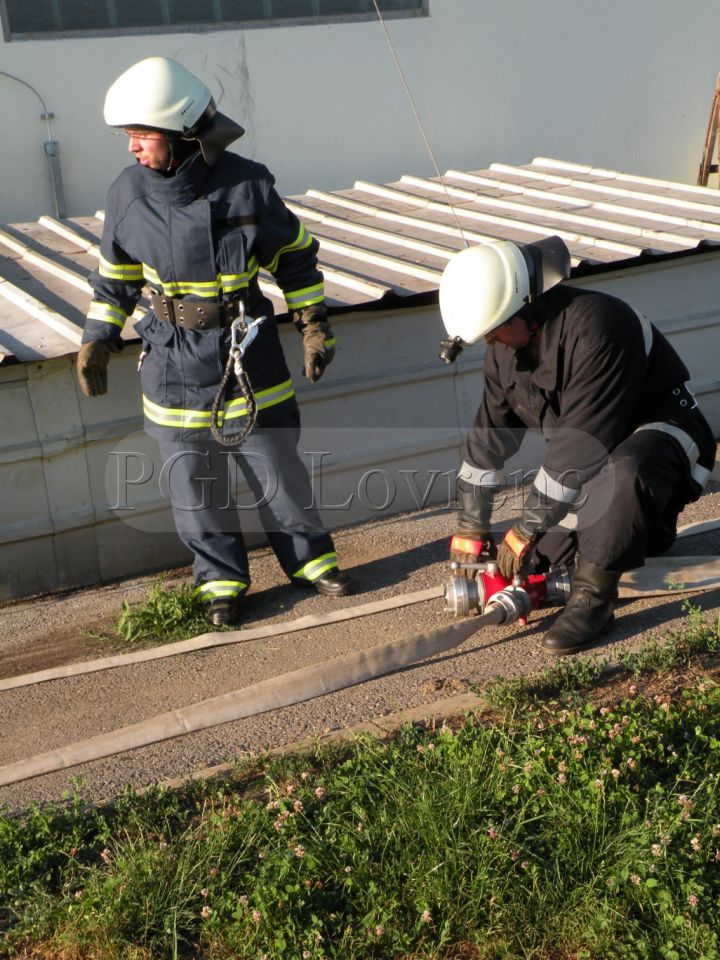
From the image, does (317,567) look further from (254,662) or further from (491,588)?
(491,588)

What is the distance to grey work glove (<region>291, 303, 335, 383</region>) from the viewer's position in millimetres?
4777

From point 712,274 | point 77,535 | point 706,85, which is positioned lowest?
point 77,535

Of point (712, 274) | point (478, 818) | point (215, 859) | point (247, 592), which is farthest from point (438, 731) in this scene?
point (712, 274)

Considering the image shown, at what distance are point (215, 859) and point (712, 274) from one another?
4.96 metres

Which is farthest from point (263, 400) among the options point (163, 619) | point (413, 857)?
point (413, 857)

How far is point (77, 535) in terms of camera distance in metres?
5.45

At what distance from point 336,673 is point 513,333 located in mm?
1421

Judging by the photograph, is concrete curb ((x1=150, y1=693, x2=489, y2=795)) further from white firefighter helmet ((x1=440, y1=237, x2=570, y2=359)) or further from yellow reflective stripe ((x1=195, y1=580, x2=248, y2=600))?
white firefighter helmet ((x1=440, y1=237, x2=570, y2=359))

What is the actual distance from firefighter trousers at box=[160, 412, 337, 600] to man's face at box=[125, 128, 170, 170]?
1.15 meters

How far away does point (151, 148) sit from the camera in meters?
4.41

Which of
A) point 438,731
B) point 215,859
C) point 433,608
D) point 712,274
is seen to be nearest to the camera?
point 215,859

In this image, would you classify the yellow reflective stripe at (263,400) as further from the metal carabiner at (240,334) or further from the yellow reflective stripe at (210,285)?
the yellow reflective stripe at (210,285)

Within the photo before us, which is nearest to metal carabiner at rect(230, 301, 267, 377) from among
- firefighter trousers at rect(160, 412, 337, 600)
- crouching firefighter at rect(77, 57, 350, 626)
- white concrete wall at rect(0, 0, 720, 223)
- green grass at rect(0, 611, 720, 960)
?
crouching firefighter at rect(77, 57, 350, 626)

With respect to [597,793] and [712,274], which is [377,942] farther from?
[712,274]
